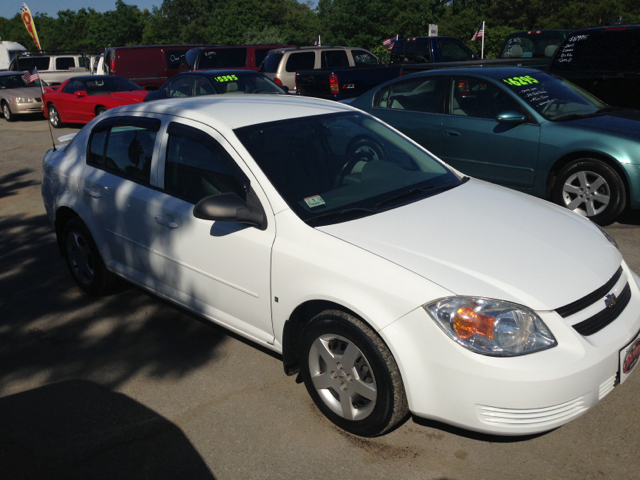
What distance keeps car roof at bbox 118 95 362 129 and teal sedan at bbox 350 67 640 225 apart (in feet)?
9.47

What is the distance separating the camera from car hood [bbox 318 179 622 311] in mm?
2691

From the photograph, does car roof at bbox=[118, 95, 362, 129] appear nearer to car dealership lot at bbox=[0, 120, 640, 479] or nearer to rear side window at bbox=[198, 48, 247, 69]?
car dealership lot at bbox=[0, 120, 640, 479]

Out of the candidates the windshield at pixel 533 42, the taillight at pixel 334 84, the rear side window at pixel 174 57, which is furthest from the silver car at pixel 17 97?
the windshield at pixel 533 42

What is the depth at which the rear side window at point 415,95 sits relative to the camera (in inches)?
285

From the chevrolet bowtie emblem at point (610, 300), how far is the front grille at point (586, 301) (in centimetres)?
2

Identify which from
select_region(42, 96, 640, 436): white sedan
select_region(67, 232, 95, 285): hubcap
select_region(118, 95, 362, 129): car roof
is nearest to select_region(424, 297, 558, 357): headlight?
select_region(42, 96, 640, 436): white sedan

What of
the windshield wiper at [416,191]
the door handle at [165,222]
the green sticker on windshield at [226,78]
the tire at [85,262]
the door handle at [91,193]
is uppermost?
the green sticker on windshield at [226,78]

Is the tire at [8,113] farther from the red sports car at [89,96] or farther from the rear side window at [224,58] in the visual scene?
the rear side window at [224,58]

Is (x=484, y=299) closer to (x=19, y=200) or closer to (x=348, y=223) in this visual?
(x=348, y=223)

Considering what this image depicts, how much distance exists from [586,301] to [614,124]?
4152mm

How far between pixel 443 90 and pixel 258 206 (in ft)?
15.2

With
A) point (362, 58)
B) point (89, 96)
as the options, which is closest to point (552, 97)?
point (362, 58)

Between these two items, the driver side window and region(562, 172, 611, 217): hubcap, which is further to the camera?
the driver side window

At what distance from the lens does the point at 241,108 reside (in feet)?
12.8
